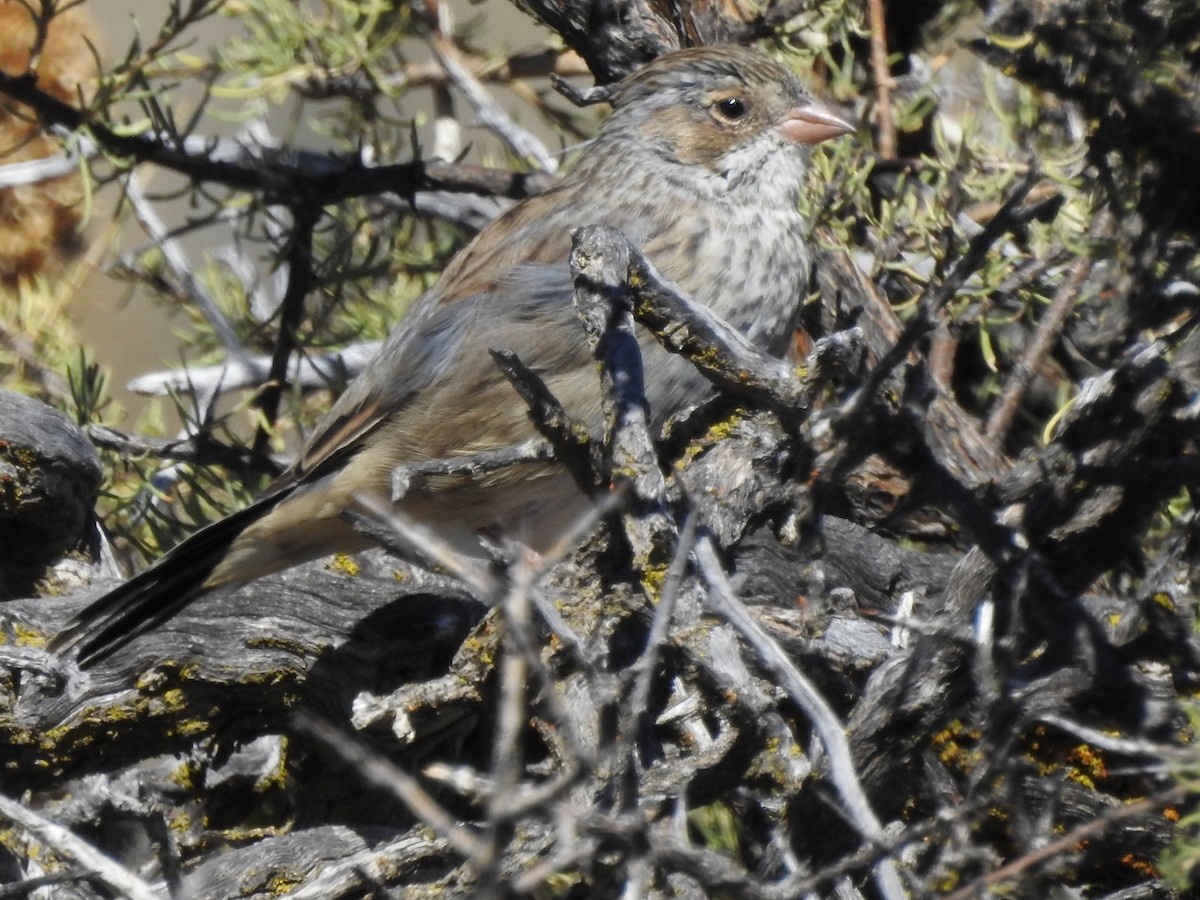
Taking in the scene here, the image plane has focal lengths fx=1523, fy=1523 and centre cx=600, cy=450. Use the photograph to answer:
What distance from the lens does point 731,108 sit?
13.5 feet

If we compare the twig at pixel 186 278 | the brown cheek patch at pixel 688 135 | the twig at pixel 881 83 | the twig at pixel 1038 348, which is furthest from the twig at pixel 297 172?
the twig at pixel 1038 348

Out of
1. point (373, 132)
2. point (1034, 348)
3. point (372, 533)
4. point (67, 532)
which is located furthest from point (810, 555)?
point (373, 132)

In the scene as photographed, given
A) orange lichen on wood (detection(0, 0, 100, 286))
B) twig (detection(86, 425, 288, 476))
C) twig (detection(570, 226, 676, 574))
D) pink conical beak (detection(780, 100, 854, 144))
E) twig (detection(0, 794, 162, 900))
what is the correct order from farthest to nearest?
orange lichen on wood (detection(0, 0, 100, 286)) → twig (detection(86, 425, 288, 476)) → pink conical beak (detection(780, 100, 854, 144)) → twig (detection(570, 226, 676, 574)) → twig (detection(0, 794, 162, 900))

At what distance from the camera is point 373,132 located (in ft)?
16.3

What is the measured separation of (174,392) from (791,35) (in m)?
2.01

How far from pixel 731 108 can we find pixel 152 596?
6.54ft

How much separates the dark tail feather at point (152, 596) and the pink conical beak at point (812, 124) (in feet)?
5.43

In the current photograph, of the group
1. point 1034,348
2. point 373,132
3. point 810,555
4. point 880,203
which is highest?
point 373,132

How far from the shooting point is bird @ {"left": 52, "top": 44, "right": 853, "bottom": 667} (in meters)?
3.57

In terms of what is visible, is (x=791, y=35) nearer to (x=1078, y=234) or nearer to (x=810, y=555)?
(x=1078, y=234)

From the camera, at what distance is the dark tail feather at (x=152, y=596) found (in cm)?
319

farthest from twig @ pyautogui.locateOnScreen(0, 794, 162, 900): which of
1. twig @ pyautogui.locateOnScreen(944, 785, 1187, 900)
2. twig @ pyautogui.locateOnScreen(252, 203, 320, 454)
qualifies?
twig @ pyautogui.locateOnScreen(252, 203, 320, 454)

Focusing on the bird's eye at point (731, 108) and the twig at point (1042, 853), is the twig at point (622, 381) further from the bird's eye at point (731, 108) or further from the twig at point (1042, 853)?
the bird's eye at point (731, 108)

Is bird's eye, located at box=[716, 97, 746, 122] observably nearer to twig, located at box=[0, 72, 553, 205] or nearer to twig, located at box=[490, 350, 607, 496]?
twig, located at box=[0, 72, 553, 205]
